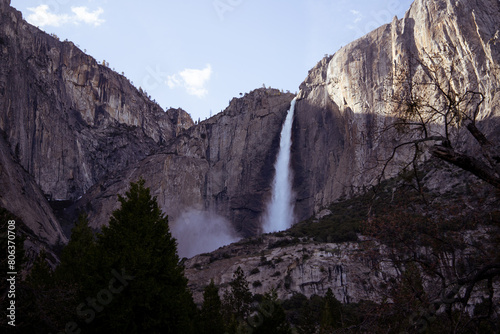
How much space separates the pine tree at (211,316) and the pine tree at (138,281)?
1023 cm

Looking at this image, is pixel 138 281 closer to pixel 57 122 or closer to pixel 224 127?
pixel 224 127

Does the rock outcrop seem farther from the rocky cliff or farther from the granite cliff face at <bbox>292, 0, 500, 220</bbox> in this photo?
the rocky cliff

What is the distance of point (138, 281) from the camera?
15.8m

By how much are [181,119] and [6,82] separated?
73.7m

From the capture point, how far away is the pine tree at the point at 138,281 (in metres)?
15.6

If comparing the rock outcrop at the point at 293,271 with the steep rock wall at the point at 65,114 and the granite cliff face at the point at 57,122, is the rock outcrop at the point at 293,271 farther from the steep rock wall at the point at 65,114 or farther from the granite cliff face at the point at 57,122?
the steep rock wall at the point at 65,114

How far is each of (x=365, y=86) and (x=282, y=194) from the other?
26445 mm

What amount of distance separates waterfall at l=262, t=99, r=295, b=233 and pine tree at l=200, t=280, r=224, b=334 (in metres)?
53.9

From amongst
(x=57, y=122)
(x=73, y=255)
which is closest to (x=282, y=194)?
(x=57, y=122)

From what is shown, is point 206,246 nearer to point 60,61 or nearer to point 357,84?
point 357,84

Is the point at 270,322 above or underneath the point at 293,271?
underneath

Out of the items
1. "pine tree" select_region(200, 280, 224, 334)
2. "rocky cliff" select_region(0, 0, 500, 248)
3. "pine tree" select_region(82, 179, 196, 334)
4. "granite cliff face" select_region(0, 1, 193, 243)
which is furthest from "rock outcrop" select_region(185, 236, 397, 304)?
"pine tree" select_region(82, 179, 196, 334)

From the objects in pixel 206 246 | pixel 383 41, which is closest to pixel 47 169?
pixel 206 246

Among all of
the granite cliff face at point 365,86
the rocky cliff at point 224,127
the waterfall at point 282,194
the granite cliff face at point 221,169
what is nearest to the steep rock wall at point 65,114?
the rocky cliff at point 224,127
